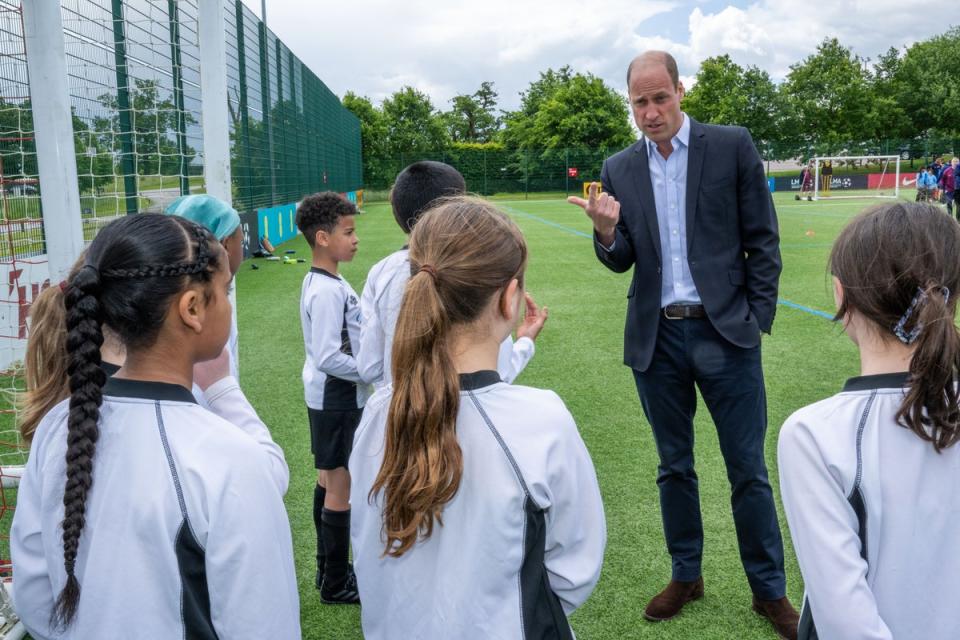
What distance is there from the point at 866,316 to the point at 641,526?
7.46 ft

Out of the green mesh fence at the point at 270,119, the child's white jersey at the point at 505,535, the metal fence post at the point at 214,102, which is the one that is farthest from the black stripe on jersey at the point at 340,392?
the green mesh fence at the point at 270,119

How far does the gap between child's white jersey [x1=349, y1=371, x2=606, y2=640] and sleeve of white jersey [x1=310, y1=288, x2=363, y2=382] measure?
4.34ft

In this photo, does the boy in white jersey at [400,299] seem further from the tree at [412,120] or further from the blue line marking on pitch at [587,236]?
the tree at [412,120]

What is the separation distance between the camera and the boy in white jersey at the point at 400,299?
7.67 feet

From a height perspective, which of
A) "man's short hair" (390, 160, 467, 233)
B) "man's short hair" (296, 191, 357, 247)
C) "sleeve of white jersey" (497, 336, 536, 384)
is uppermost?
"man's short hair" (390, 160, 467, 233)

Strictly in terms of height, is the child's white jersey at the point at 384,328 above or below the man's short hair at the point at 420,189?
below

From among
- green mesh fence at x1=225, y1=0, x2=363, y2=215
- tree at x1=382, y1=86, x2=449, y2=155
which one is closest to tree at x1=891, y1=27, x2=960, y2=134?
tree at x1=382, y1=86, x2=449, y2=155

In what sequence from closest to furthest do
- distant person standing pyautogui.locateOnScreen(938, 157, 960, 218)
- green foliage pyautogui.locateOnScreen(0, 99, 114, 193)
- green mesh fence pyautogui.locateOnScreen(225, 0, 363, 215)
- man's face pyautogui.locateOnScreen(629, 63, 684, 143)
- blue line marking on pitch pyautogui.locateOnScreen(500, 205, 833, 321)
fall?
man's face pyautogui.locateOnScreen(629, 63, 684, 143), green foliage pyautogui.locateOnScreen(0, 99, 114, 193), blue line marking on pitch pyautogui.locateOnScreen(500, 205, 833, 321), green mesh fence pyautogui.locateOnScreen(225, 0, 363, 215), distant person standing pyautogui.locateOnScreen(938, 157, 960, 218)

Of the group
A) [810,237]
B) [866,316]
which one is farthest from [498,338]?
[810,237]

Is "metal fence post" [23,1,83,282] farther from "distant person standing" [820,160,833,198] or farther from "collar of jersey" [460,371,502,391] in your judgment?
"distant person standing" [820,160,833,198]

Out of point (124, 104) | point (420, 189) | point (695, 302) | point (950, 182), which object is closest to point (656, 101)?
point (695, 302)

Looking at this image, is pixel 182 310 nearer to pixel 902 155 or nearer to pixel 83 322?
pixel 83 322

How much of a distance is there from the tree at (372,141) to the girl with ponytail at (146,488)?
130ft

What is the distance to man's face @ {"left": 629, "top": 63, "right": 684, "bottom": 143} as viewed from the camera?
290cm
